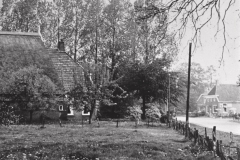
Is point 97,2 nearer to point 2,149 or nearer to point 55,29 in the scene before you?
point 55,29

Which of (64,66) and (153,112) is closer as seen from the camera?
(64,66)

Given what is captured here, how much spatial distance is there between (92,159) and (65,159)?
30.8 inches

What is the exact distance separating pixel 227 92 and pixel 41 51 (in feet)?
143

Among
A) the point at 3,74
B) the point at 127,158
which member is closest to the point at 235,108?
the point at 3,74

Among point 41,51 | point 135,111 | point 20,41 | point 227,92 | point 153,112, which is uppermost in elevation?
point 20,41

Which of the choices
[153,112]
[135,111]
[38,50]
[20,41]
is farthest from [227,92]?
[20,41]

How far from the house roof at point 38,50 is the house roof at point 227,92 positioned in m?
39.5

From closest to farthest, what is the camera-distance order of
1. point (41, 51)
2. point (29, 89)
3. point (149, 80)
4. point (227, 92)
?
point (29, 89) → point (41, 51) → point (149, 80) → point (227, 92)

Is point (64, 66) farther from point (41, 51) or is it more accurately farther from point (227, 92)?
point (227, 92)

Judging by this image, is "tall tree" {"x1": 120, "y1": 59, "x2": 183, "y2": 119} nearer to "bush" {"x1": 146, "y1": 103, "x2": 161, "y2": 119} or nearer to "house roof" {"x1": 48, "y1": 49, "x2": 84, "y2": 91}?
"bush" {"x1": 146, "y1": 103, "x2": 161, "y2": 119}

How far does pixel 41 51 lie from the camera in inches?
1212

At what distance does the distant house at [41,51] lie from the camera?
97.7ft

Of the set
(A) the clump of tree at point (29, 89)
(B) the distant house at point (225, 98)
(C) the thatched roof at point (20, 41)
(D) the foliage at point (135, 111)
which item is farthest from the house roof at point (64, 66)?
(B) the distant house at point (225, 98)

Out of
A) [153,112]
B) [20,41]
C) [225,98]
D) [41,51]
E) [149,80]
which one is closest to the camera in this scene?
[41,51]
